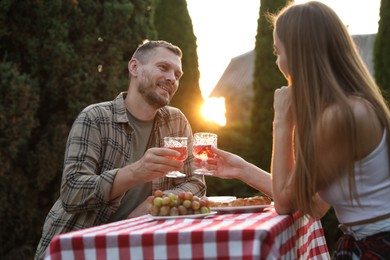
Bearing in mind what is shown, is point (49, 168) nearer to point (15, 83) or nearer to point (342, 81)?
point (15, 83)

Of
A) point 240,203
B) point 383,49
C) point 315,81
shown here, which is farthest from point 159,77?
point 383,49

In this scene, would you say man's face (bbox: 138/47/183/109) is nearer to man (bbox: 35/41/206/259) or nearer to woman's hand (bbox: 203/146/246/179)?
man (bbox: 35/41/206/259)

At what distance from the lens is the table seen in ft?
7.41

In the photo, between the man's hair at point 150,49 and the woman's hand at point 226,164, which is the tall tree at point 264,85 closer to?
the man's hair at point 150,49

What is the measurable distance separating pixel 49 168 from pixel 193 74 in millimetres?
2479

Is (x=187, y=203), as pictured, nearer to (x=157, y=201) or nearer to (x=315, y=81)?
(x=157, y=201)

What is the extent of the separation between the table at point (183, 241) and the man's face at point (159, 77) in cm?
153

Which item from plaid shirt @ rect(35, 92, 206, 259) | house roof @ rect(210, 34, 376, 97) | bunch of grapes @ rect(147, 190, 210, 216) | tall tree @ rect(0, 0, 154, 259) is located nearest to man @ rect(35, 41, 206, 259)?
plaid shirt @ rect(35, 92, 206, 259)

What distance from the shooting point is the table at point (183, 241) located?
7.41 ft

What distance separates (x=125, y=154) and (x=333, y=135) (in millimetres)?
1716

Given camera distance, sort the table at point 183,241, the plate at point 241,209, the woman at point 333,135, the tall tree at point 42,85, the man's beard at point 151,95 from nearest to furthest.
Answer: the table at point 183,241 < the woman at point 333,135 < the plate at point 241,209 < the man's beard at point 151,95 < the tall tree at point 42,85

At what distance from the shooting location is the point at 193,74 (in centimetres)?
946

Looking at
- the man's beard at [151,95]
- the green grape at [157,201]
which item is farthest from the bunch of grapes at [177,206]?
the man's beard at [151,95]

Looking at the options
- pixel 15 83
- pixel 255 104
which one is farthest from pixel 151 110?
pixel 255 104
